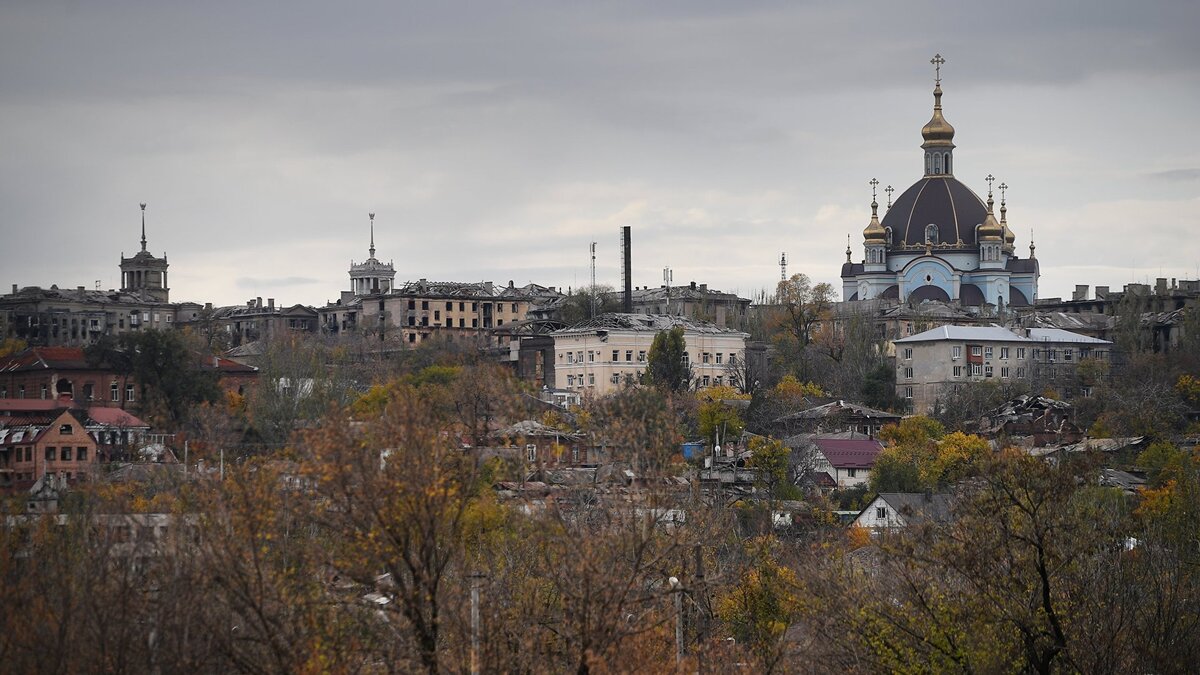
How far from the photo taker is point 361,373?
326 ft

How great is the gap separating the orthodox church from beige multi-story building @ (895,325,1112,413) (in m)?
23.1

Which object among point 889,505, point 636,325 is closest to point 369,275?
point 636,325

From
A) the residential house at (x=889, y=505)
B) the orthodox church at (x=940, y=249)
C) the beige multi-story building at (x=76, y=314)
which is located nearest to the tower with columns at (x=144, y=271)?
the beige multi-story building at (x=76, y=314)

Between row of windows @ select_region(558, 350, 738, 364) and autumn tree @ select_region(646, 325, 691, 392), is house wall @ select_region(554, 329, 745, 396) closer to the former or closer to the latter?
row of windows @ select_region(558, 350, 738, 364)

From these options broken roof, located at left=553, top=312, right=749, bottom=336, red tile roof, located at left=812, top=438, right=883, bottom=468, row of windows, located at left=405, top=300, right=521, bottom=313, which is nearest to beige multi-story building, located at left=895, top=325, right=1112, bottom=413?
broken roof, located at left=553, top=312, right=749, bottom=336

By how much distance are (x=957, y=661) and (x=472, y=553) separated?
654 inches

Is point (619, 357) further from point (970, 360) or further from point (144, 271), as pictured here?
point (144, 271)

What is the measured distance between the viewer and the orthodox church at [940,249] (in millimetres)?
124750

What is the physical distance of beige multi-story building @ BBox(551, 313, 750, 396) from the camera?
98312mm

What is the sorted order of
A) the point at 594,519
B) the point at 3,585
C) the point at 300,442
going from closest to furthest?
the point at 300,442, the point at 3,585, the point at 594,519

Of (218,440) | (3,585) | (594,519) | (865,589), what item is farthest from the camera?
(218,440)

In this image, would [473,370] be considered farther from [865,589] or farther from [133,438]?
[865,589]

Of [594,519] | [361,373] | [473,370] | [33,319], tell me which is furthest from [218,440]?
[33,319]

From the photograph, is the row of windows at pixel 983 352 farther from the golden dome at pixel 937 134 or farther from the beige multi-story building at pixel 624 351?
the golden dome at pixel 937 134
